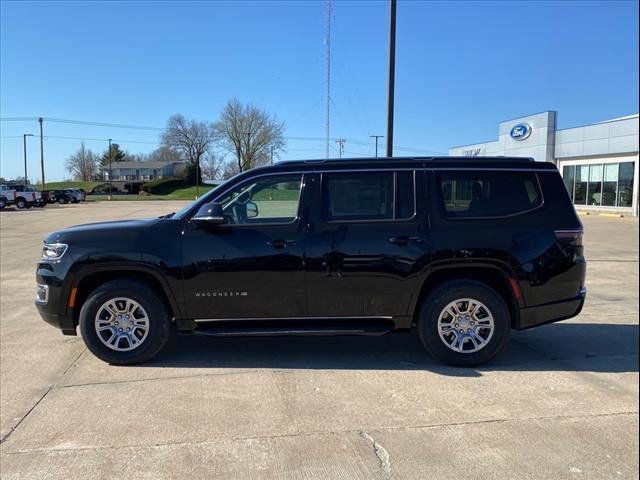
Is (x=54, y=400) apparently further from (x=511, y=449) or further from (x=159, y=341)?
(x=511, y=449)

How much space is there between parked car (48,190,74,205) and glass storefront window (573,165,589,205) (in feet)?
176

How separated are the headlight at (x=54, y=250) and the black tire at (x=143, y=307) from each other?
491mm

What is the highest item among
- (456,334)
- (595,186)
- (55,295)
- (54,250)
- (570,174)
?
(570,174)

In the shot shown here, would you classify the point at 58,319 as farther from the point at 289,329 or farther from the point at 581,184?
the point at 581,184

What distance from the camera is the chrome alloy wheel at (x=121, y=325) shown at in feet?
16.4

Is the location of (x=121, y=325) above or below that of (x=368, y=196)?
below

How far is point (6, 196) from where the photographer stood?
4250 cm

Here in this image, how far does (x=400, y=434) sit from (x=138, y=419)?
1951mm

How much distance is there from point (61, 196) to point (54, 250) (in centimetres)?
6235

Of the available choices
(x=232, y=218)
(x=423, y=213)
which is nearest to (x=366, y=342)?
(x=423, y=213)

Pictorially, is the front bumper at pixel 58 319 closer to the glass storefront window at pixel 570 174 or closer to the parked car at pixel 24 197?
the glass storefront window at pixel 570 174

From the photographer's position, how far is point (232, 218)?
198 inches

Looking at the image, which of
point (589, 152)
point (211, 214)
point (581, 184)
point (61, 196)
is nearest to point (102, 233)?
point (211, 214)

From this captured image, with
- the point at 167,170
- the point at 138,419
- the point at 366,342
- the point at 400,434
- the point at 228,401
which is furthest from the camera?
the point at 167,170
